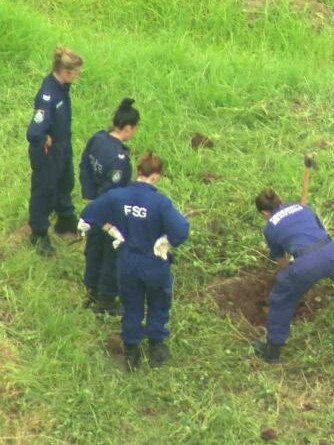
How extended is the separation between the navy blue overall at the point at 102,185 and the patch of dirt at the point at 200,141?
2.14m

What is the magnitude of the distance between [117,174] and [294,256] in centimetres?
117

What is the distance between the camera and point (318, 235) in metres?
5.57

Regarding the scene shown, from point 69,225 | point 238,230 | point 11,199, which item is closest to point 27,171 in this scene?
point 11,199

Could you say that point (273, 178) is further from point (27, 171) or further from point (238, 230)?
point (27, 171)

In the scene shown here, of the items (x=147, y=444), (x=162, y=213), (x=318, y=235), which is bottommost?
(x=147, y=444)

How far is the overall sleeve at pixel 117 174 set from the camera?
216 inches

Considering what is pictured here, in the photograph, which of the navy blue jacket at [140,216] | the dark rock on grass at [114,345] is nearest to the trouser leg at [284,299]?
the navy blue jacket at [140,216]

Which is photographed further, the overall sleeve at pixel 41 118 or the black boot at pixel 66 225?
the black boot at pixel 66 225

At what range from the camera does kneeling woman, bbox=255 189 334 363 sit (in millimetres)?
5477

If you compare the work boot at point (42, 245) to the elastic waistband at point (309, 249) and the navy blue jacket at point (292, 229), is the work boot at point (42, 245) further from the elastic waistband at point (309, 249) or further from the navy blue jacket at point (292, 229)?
the elastic waistband at point (309, 249)

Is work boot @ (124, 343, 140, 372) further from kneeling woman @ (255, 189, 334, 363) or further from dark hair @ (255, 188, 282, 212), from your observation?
dark hair @ (255, 188, 282, 212)

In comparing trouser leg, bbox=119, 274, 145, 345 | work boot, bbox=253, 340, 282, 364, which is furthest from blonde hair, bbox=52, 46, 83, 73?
work boot, bbox=253, 340, 282, 364

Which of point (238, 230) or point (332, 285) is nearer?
point (332, 285)

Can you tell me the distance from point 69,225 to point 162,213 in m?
1.79
